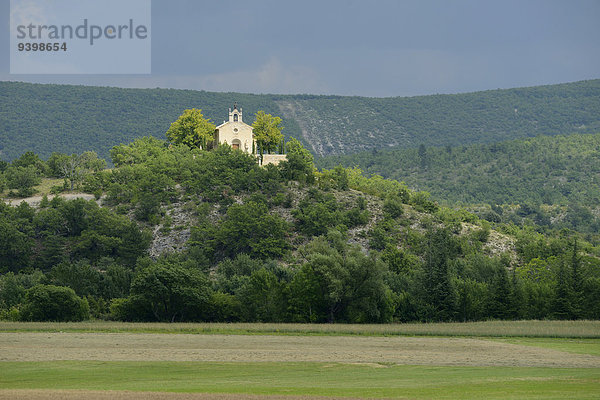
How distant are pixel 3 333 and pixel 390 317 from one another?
4106 cm

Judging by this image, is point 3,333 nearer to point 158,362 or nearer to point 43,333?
point 43,333

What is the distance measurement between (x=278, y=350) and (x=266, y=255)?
84.0 metres

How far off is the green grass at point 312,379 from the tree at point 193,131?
118338 mm

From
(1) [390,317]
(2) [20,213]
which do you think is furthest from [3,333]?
(2) [20,213]

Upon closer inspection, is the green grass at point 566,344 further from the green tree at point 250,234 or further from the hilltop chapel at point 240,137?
the hilltop chapel at point 240,137

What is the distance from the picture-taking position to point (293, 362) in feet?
184

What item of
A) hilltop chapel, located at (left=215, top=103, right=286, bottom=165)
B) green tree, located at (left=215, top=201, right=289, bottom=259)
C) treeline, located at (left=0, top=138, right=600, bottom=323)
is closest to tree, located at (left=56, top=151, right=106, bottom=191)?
treeline, located at (left=0, top=138, right=600, bottom=323)

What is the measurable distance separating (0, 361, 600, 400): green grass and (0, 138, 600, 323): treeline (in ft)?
146

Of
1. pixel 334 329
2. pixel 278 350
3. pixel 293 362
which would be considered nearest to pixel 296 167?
pixel 334 329

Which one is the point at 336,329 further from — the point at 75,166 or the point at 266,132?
the point at 75,166

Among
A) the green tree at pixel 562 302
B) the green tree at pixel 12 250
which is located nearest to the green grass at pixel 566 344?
the green tree at pixel 562 302

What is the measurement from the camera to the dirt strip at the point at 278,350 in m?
57.2

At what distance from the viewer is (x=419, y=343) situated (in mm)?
71312

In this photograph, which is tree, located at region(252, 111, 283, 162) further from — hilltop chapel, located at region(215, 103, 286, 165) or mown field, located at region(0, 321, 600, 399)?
mown field, located at region(0, 321, 600, 399)
